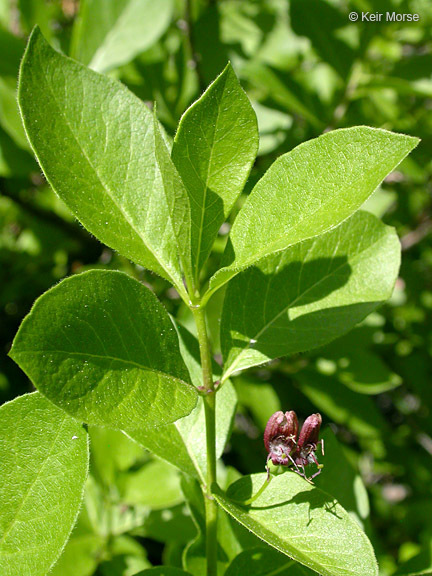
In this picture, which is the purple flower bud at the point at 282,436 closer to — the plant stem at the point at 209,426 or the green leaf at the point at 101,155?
the plant stem at the point at 209,426

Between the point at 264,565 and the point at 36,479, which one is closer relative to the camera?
the point at 36,479

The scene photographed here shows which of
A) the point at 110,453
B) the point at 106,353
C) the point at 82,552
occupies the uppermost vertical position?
the point at 106,353

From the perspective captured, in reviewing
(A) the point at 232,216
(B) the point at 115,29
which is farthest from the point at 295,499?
(B) the point at 115,29

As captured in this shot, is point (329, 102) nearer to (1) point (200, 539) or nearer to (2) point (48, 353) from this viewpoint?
(1) point (200, 539)

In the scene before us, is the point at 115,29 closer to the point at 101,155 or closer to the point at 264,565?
the point at 101,155

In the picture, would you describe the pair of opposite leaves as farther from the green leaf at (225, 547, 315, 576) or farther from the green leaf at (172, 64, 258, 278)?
Answer: the green leaf at (225, 547, 315, 576)

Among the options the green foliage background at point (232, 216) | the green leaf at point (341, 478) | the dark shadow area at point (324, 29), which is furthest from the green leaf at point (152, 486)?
the dark shadow area at point (324, 29)
